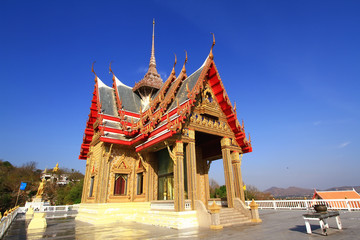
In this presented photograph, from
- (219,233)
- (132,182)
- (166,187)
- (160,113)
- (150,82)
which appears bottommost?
(219,233)

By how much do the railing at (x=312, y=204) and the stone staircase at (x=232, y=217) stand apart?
3899 mm

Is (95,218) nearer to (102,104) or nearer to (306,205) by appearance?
(102,104)

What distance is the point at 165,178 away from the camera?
10492 mm

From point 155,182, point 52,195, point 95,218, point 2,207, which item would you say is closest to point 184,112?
point 155,182

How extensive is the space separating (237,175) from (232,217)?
7.77 feet

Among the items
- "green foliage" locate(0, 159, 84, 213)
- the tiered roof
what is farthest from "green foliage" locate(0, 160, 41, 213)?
the tiered roof

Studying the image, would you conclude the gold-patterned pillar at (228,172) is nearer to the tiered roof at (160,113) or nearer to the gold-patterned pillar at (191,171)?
the tiered roof at (160,113)

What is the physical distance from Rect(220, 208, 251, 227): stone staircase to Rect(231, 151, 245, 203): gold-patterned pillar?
39.1 inches

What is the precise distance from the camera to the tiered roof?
28.6 feet

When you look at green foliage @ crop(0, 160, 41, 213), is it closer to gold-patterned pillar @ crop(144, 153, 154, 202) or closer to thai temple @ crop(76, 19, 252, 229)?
thai temple @ crop(76, 19, 252, 229)

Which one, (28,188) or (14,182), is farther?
(28,188)

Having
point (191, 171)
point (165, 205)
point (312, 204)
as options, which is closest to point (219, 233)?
point (191, 171)

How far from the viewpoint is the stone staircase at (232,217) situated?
7.67 meters

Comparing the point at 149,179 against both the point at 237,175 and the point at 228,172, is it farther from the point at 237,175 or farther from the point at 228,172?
the point at 237,175
